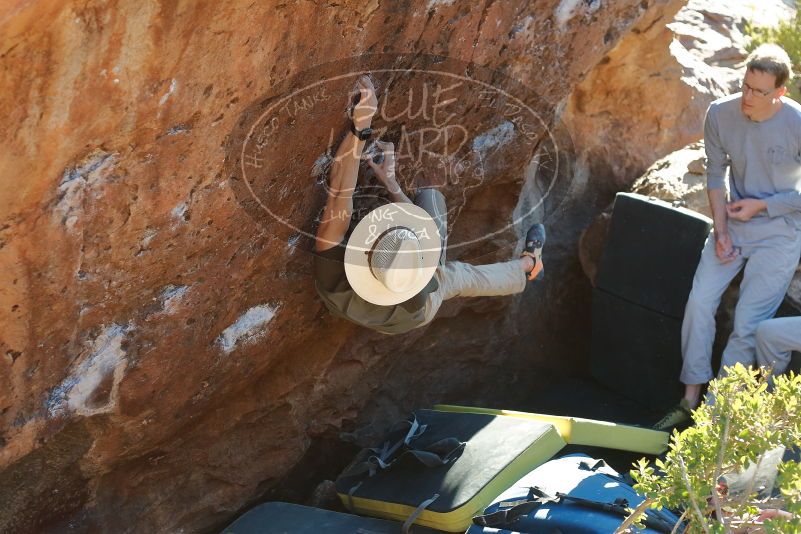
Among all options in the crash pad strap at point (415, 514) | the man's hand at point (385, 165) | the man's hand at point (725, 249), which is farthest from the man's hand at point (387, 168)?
the man's hand at point (725, 249)

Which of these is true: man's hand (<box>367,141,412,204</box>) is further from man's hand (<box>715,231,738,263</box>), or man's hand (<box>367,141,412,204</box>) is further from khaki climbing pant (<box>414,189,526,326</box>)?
man's hand (<box>715,231,738,263</box>)

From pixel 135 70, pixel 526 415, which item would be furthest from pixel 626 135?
pixel 135 70

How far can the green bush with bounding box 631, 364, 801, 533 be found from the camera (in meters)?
2.80

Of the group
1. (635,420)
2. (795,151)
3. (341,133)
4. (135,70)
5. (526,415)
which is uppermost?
(135,70)

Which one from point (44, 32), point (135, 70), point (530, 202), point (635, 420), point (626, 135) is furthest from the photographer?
point (626, 135)

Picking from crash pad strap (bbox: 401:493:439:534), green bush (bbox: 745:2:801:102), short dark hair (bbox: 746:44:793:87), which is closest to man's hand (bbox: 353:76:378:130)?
crash pad strap (bbox: 401:493:439:534)

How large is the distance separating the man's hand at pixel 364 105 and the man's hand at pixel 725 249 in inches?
72.9

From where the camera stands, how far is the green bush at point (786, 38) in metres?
6.78

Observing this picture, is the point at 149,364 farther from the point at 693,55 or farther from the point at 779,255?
the point at 693,55

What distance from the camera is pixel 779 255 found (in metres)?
4.55

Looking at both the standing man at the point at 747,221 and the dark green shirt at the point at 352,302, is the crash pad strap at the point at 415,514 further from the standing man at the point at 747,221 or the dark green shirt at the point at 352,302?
the standing man at the point at 747,221

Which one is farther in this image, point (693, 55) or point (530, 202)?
point (693, 55)

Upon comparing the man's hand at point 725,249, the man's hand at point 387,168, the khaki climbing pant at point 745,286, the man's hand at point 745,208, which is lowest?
the khaki climbing pant at point 745,286

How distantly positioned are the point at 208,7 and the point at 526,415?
2.24 meters
